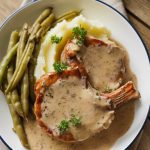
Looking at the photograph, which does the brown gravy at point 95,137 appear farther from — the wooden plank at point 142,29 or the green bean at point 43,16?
the green bean at point 43,16

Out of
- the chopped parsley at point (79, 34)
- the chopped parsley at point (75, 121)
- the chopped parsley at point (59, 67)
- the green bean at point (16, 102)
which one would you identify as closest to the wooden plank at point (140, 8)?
the chopped parsley at point (79, 34)

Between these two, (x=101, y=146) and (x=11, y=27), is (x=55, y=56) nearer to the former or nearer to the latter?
(x=11, y=27)

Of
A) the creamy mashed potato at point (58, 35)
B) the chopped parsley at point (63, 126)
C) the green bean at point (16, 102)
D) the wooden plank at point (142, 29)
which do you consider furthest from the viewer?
the wooden plank at point (142, 29)

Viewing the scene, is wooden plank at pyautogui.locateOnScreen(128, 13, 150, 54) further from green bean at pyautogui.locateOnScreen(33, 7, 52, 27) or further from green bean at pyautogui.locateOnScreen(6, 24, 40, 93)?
green bean at pyautogui.locateOnScreen(6, 24, 40, 93)

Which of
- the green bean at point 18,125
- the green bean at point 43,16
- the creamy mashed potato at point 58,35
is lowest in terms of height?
the green bean at point 18,125

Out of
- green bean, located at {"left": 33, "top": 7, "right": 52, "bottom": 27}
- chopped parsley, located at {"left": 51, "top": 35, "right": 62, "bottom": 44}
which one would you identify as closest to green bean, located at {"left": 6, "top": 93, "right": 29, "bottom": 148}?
chopped parsley, located at {"left": 51, "top": 35, "right": 62, "bottom": 44}

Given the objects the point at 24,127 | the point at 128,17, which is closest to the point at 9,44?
the point at 24,127
